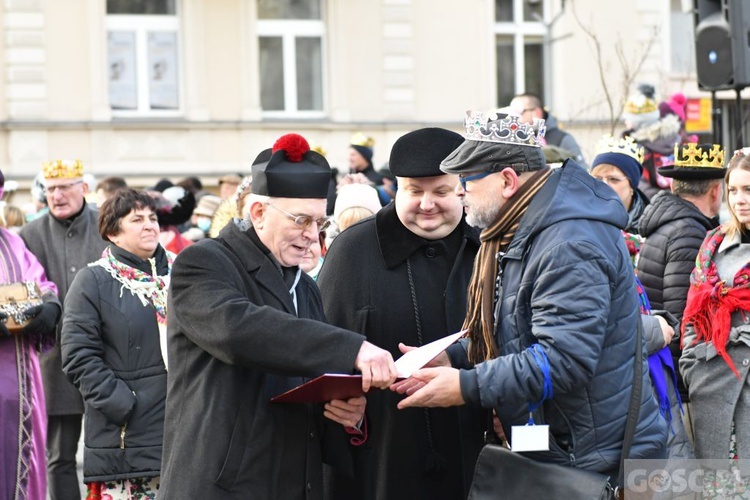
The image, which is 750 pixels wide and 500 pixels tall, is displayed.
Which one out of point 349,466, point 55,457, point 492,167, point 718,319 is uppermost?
point 492,167

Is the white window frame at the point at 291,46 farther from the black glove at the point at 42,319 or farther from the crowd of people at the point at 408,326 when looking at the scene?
the black glove at the point at 42,319

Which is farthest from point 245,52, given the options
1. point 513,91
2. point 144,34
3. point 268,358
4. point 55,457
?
point 268,358

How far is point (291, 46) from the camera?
20000 millimetres

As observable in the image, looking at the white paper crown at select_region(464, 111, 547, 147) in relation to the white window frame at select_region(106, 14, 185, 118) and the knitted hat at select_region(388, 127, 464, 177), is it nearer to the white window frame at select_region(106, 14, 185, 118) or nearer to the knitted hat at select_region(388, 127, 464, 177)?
the knitted hat at select_region(388, 127, 464, 177)

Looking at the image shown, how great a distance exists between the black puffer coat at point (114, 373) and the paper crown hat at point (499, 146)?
292 centimetres

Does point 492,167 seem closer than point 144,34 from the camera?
Yes

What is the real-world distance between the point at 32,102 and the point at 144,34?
6.71ft

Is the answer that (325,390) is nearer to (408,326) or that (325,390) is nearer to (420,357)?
(420,357)

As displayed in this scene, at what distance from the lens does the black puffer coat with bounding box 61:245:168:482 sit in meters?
6.34

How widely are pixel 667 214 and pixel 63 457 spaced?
163 inches

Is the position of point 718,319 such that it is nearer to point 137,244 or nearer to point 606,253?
point 606,253

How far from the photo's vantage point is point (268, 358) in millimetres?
3842

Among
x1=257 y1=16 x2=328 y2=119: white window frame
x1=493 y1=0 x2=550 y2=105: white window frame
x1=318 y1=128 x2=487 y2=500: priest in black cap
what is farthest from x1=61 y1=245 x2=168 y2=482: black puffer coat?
x1=493 y1=0 x2=550 y2=105: white window frame

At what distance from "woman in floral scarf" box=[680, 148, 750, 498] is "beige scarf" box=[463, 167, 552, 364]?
69.7 inches
